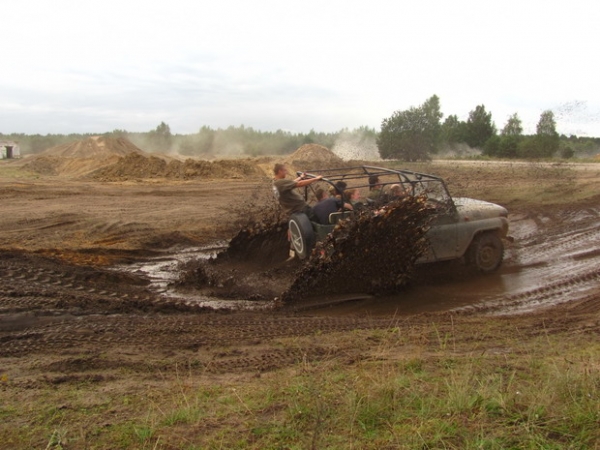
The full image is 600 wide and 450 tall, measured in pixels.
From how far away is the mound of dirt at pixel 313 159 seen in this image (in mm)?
30031

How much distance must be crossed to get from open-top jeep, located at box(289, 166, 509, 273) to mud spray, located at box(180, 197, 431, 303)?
368 millimetres

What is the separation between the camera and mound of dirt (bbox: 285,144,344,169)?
30031 millimetres

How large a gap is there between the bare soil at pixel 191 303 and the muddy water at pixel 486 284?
0.03 m

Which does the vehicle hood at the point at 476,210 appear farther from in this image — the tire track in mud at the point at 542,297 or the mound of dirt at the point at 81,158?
the mound of dirt at the point at 81,158

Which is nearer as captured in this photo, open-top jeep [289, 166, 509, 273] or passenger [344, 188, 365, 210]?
open-top jeep [289, 166, 509, 273]

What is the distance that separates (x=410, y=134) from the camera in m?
36.2

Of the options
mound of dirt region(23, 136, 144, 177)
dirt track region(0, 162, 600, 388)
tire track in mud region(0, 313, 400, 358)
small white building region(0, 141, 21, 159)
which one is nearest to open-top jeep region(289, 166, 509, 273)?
dirt track region(0, 162, 600, 388)

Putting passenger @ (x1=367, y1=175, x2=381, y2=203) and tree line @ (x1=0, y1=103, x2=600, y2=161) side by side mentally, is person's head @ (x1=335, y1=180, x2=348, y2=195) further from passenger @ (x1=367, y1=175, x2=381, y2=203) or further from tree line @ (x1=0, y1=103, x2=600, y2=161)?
tree line @ (x1=0, y1=103, x2=600, y2=161)

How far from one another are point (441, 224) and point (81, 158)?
2658cm

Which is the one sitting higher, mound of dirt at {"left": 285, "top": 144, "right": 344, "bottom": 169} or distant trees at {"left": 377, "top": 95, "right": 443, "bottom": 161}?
distant trees at {"left": 377, "top": 95, "right": 443, "bottom": 161}

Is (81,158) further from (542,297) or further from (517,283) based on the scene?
(542,297)

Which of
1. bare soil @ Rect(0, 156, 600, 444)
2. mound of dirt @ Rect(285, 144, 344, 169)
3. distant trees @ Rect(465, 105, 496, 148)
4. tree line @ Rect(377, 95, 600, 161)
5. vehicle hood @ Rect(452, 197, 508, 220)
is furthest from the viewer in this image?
distant trees @ Rect(465, 105, 496, 148)

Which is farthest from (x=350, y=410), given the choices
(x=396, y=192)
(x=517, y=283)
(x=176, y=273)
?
(x=176, y=273)

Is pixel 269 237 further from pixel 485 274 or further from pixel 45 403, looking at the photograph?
pixel 45 403
